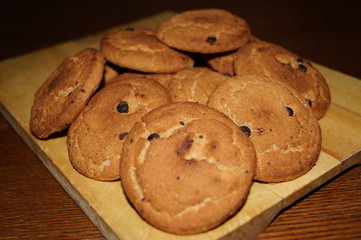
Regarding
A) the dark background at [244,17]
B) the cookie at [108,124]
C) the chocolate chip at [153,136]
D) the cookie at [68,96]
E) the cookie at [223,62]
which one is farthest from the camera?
the dark background at [244,17]

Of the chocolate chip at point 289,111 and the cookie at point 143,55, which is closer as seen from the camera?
the chocolate chip at point 289,111

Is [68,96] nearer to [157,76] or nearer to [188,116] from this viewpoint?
[157,76]

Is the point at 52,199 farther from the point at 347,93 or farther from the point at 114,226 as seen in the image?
the point at 347,93

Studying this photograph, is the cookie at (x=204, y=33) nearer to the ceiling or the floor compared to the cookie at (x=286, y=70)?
nearer to the ceiling

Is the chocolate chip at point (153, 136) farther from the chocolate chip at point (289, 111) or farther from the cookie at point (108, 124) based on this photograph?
the chocolate chip at point (289, 111)

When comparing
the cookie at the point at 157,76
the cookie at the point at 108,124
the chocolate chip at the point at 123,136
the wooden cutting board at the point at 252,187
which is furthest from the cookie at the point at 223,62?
the chocolate chip at the point at 123,136

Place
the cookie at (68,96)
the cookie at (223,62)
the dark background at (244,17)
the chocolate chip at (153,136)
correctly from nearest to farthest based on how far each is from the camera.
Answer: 1. the chocolate chip at (153,136)
2. the cookie at (68,96)
3. the cookie at (223,62)
4. the dark background at (244,17)

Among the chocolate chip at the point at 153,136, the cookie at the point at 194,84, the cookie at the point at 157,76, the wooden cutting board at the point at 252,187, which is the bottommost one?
the wooden cutting board at the point at 252,187
